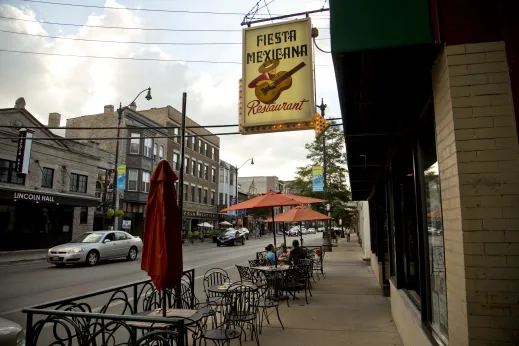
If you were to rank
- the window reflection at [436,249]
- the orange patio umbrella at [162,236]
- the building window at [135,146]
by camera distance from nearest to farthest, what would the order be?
1. the window reflection at [436,249]
2. the orange patio umbrella at [162,236]
3. the building window at [135,146]

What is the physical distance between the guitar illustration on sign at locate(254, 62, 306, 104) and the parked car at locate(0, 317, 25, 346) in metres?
5.88

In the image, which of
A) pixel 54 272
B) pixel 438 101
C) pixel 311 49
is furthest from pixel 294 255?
pixel 54 272

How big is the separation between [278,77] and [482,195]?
5988 millimetres

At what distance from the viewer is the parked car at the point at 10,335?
416 centimetres

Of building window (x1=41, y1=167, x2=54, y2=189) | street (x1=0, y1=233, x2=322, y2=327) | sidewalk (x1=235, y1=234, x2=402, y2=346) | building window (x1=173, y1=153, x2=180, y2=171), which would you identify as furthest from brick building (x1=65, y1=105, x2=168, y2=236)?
sidewalk (x1=235, y1=234, x2=402, y2=346)

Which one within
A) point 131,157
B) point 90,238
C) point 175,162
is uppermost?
point 175,162

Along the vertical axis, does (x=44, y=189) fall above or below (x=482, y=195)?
above

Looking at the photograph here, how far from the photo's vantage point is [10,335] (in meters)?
4.24

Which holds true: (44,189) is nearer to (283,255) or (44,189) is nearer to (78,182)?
(78,182)

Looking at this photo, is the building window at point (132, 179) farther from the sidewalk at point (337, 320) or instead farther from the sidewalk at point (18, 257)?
the sidewalk at point (337, 320)

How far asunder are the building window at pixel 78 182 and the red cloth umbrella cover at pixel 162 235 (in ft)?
79.2

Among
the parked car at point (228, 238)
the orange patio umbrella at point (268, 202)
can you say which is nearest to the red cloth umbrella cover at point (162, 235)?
the orange patio umbrella at point (268, 202)

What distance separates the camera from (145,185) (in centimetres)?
3394

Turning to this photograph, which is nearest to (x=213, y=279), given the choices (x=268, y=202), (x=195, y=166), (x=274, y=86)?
(x=268, y=202)
